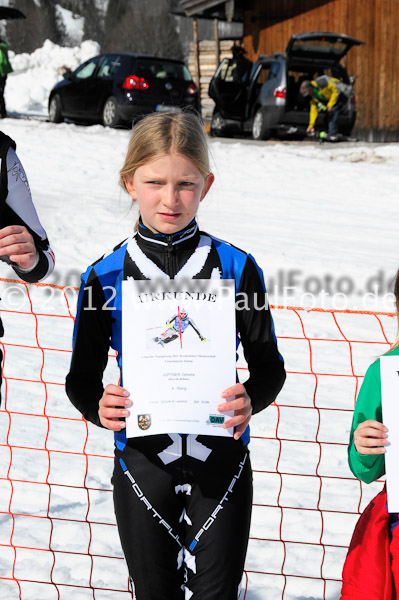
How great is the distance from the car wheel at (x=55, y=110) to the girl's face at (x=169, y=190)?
14282 mm

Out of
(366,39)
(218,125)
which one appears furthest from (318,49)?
(366,39)

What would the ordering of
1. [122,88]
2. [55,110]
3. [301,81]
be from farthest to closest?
1. [55,110]
2. [301,81]
3. [122,88]

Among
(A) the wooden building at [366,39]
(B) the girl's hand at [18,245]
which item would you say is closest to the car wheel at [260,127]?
(A) the wooden building at [366,39]

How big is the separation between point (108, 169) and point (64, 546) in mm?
8015

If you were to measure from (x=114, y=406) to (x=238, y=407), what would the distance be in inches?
13.3

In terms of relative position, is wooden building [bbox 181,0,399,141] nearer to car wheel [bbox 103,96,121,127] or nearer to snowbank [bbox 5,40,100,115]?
car wheel [bbox 103,96,121,127]

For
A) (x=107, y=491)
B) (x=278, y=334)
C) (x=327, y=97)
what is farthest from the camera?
(x=327, y=97)

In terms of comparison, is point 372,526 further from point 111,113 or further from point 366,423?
point 111,113

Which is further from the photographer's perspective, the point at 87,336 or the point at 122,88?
the point at 122,88

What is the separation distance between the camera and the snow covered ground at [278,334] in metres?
3.22

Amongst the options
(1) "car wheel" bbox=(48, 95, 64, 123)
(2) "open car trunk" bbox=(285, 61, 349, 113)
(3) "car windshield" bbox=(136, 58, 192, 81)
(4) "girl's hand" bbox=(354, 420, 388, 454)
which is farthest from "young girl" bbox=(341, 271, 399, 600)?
(1) "car wheel" bbox=(48, 95, 64, 123)

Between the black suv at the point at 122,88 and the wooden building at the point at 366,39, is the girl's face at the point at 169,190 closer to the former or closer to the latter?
the black suv at the point at 122,88

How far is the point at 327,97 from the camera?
1279cm

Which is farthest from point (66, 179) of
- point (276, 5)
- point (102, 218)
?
point (276, 5)
